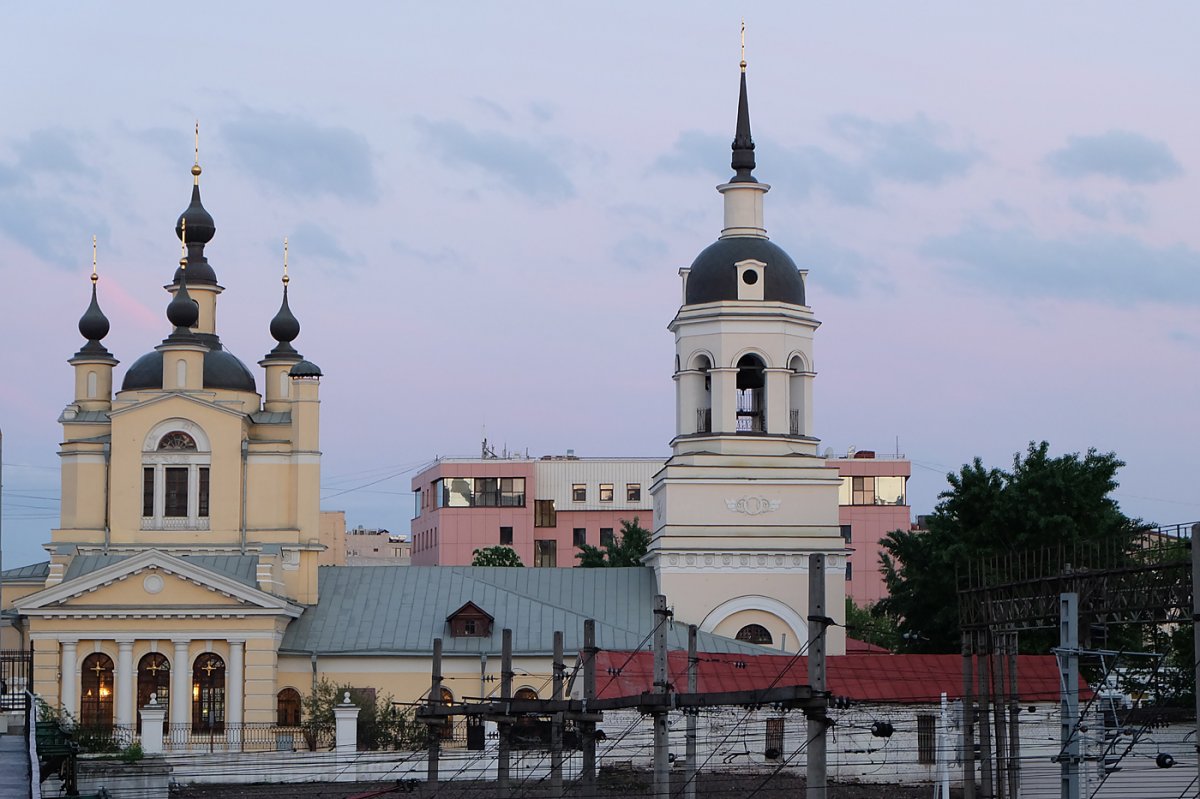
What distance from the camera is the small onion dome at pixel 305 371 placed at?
7231cm

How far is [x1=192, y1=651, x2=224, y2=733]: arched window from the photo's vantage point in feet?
220

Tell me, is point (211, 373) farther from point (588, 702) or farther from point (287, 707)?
point (588, 702)

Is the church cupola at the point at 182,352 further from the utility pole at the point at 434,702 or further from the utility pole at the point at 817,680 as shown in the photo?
the utility pole at the point at 817,680

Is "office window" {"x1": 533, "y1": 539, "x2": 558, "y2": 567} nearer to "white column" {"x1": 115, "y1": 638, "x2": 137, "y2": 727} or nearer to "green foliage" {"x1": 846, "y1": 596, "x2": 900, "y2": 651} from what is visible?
"green foliage" {"x1": 846, "y1": 596, "x2": 900, "y2": 651}

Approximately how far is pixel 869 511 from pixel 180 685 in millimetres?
68948

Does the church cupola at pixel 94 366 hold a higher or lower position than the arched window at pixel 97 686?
higher

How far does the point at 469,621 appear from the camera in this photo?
69.3m

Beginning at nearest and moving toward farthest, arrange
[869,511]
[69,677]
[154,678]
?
[69,677] → [154,678] → [869,511]

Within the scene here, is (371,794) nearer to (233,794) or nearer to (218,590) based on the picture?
(233,794)

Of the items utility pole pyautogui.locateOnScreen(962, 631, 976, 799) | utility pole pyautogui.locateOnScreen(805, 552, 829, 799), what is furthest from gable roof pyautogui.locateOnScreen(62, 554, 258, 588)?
utility pole pyautogui.locateOnScreen(805, 552, 829, 799)

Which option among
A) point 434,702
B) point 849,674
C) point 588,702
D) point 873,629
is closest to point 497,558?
point 873,629

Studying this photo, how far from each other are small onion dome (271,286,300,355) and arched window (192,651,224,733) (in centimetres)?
1236

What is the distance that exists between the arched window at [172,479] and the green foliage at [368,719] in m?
7.47

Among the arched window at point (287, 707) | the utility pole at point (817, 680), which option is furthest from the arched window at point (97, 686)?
the utility pole at point (817, 680)
